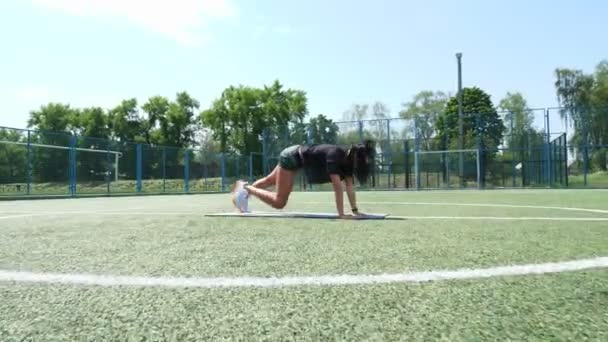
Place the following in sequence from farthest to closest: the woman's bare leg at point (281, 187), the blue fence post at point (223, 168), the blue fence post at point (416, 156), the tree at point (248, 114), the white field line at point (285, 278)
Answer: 1. the tree at point (248, 114)
2. the blue fence post at point (223, 168)
3. the blue fence post at point (416, 156)
4. the woman's bare leg at point (281, 187)
5. the white field line at point (285, 278)

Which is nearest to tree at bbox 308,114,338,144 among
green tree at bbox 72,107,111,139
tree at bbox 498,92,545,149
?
tree at bbox 498,92,545,149

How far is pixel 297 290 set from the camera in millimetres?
1957

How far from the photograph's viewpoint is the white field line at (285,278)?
2096mm

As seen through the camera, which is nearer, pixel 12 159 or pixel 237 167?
pixel 12 159

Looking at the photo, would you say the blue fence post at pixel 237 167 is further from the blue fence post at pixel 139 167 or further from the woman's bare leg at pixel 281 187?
the woman's bare leg at pixel 281 187

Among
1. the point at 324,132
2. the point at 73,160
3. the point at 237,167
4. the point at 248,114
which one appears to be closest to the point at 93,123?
the point at 248,114

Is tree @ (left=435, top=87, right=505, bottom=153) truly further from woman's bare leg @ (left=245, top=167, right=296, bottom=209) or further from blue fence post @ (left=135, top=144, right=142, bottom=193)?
woman's bare leg @ (left=245, top=167, right=296, bottom=209)

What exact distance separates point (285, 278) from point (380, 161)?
2759 centimetres

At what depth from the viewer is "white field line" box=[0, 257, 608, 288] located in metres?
2.10

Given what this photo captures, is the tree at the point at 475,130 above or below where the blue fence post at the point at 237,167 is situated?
above

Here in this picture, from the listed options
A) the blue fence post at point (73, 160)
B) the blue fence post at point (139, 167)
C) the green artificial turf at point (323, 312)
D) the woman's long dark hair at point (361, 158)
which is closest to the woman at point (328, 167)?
the woman's long dark hair at point (361, 158)

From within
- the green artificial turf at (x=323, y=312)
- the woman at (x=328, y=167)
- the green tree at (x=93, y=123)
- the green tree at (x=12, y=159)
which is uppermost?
the green tree at (x=93, y=123)

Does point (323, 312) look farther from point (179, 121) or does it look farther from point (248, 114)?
point (179, 121)

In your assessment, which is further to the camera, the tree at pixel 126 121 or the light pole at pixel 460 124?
the tree at pixel 126 121
